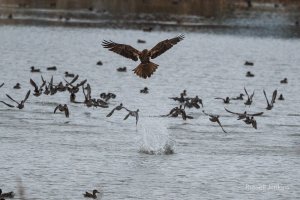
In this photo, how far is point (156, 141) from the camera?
20797 millimetres

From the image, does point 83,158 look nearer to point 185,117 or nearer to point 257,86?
point 185,117

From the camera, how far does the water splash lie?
20609 mm

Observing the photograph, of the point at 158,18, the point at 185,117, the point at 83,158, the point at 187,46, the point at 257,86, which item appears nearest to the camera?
the point at 83,158

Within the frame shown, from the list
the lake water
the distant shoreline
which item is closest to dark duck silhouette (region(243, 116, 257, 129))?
the lake water

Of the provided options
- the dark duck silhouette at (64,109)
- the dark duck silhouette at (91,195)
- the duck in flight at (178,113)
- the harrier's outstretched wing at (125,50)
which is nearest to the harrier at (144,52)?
the harrier's outstretched wing at (125,50)

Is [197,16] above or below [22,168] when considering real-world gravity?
above

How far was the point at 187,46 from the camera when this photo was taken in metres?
50.1

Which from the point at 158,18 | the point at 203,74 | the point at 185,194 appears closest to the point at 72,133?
the point at 185,194

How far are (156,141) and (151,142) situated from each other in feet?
0.36

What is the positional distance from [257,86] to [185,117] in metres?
9.55

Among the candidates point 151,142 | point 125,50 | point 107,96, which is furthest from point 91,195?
point 107,96

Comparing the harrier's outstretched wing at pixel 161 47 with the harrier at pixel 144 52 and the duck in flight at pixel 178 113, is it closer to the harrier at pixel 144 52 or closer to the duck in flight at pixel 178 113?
the harrier at pixel 144 52

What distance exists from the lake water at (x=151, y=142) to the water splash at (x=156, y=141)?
0.03 meters

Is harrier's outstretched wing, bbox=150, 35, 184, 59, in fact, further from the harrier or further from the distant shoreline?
the distant shoreline
